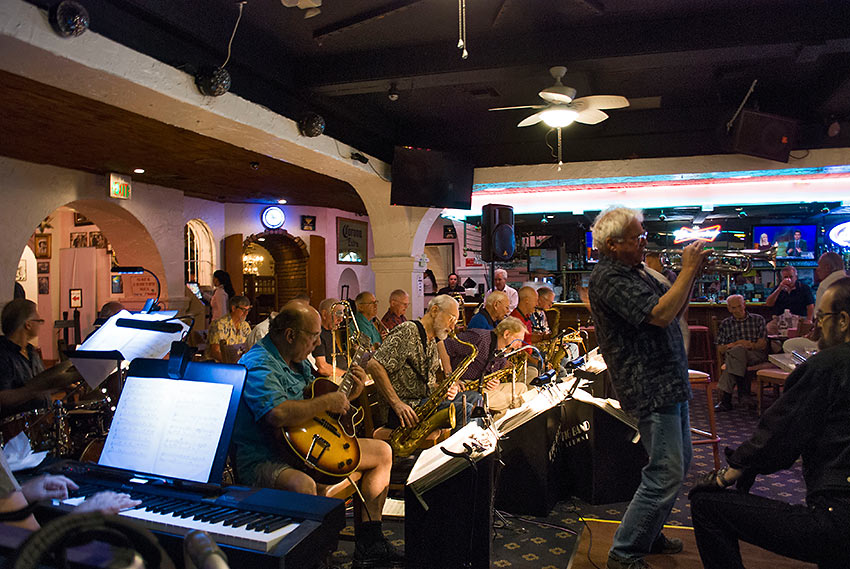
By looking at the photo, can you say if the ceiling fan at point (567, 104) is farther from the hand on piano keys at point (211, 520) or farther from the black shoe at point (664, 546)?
the hand on piano keys at point (211, 520)

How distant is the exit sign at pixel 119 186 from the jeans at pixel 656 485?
26.8 ft

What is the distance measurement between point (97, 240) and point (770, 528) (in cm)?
1199

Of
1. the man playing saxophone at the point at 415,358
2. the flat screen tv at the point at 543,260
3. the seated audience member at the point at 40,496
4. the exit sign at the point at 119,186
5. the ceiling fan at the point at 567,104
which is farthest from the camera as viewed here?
the flat screen tv at the point at 543,260

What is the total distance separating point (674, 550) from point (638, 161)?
508cm

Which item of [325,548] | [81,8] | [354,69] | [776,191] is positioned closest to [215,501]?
Answer: [325,548]

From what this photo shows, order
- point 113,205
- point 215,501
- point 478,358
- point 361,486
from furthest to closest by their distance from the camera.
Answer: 1. point 113,205
2. point 478,358
3. point 361,486
4. point 215,501

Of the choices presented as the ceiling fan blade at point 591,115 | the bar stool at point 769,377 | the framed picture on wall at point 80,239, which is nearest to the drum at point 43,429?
the ceiling fan blade at point 591,115

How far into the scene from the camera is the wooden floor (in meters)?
2.93

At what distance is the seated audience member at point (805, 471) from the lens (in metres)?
1.93

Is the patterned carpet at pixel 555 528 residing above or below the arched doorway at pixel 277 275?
below

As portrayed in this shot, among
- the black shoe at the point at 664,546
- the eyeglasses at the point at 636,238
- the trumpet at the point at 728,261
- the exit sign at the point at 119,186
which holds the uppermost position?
the exit sign at the point at 119,186

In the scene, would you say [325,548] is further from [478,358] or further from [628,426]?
[478,358]

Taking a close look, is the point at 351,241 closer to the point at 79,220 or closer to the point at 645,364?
the point at 79,220

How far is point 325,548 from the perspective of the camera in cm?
159
